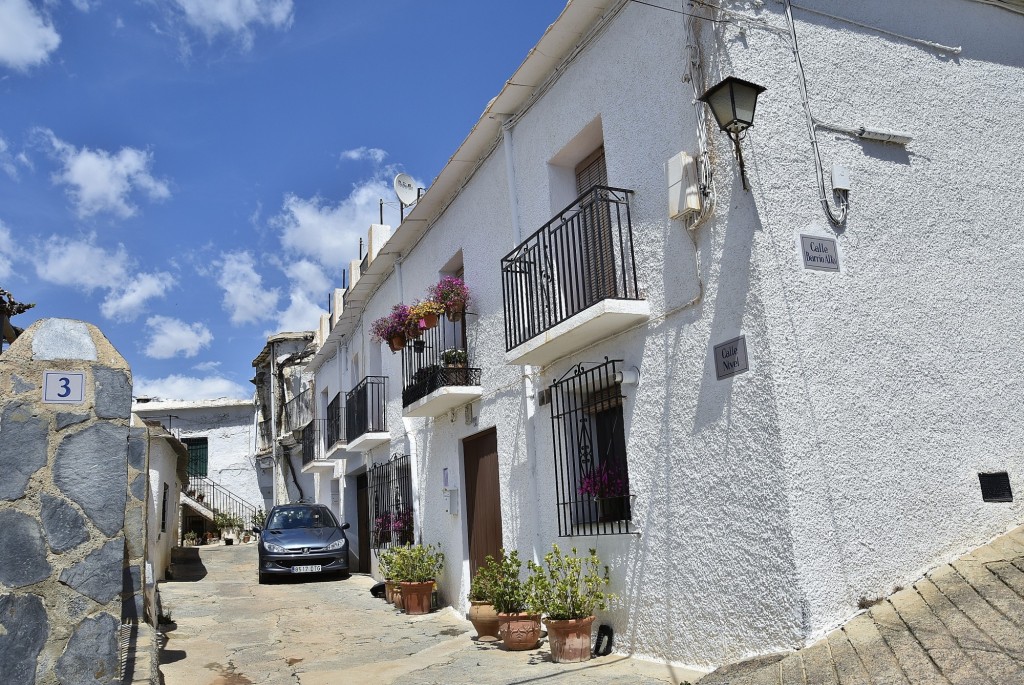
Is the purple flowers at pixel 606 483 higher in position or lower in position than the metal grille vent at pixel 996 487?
higher

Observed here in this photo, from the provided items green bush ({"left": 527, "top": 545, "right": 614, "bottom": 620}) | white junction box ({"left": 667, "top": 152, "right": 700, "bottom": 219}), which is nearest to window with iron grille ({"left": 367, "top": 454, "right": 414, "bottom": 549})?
green bush ({"left": 527, "top": 545, "right": 614, "bottom": 620})

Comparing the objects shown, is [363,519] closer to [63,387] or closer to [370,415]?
[370,415]

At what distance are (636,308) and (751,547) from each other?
2.02 meters

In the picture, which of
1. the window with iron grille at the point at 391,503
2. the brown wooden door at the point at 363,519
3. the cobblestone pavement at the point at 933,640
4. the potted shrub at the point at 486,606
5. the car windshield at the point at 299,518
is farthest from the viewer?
the brown wooden door at the point at 363,519

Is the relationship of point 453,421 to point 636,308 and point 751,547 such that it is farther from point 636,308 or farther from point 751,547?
point 751,547

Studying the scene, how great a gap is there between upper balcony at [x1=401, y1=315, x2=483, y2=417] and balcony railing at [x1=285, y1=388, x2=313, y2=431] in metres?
11.3

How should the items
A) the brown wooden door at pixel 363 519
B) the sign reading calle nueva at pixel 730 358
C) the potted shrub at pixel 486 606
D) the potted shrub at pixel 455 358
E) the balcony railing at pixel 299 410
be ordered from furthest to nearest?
the balcony railing at pixel 299 410, the brown wooden door at pixel 363 519, the potted shrub at pixel 455 358, the potted shrub at pixel 486 606, the sign reading calle nueva at pixel 730 358

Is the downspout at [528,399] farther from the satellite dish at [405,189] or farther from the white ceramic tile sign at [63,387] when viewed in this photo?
the satellite dish at [405,189]

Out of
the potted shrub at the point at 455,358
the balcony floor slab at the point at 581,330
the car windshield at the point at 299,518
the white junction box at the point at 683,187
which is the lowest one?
the car windshield at the point at 299,518

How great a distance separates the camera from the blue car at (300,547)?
14109mm

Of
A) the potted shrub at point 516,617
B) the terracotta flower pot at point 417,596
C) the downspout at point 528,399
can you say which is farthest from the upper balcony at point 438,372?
the potted shrub at point 516,617

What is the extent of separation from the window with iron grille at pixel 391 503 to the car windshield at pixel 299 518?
113cm

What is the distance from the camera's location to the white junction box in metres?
6.12

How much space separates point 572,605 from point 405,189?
9032 mm
